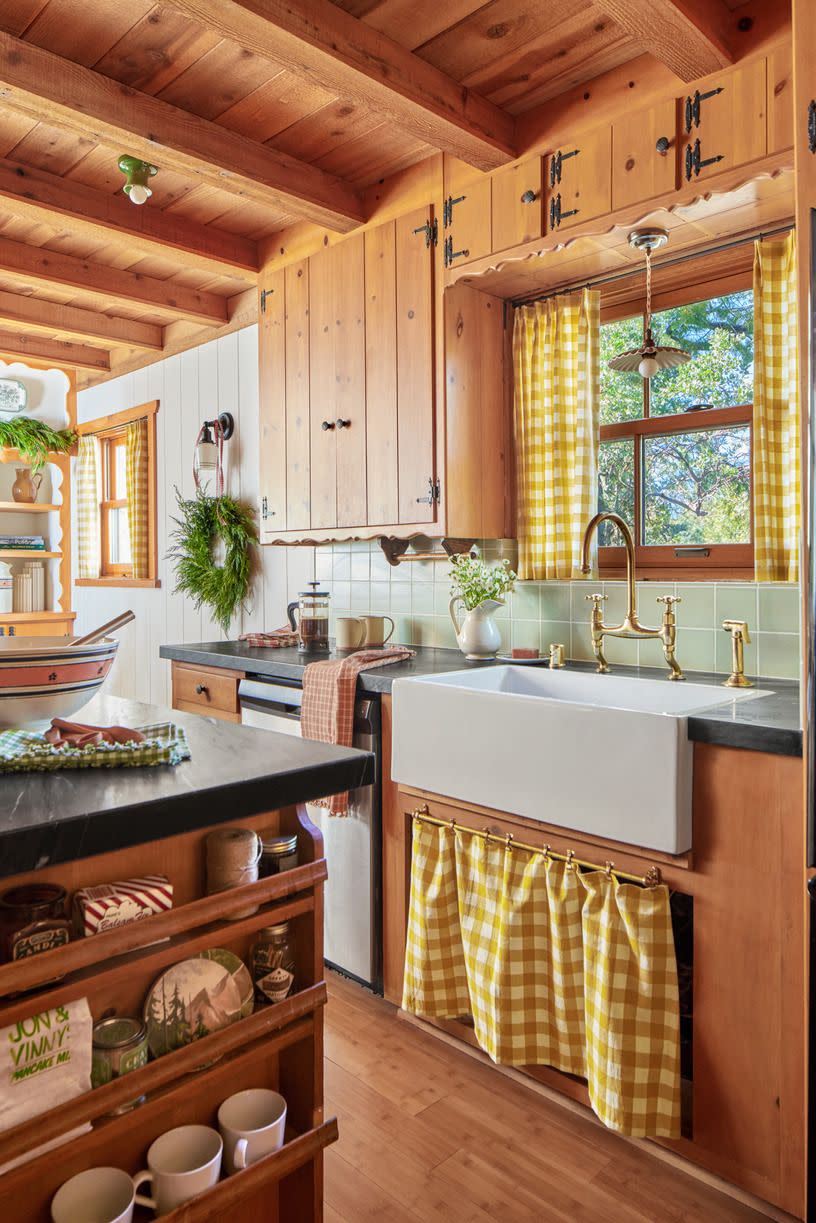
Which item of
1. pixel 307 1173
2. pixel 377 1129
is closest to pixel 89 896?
Result: pixel 307 1173

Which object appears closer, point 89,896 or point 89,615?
point 89,896

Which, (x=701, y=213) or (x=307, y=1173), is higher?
(x=701, y=213)

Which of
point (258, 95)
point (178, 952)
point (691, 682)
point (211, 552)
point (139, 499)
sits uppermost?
point (258, 95)

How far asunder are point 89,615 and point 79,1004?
4.60 metres

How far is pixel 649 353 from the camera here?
2.28 meters

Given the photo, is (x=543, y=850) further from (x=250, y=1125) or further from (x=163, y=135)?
(x=163, y=135)

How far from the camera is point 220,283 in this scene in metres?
3.84

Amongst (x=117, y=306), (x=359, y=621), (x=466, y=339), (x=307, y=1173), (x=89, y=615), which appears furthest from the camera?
(x=89, y=615)

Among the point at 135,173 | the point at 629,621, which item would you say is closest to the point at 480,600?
the point at 629,621

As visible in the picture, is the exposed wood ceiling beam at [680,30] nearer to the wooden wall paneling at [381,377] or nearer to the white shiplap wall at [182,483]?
the wooden wall paneling at [381,377]

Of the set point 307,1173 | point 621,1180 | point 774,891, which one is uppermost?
point 774,891

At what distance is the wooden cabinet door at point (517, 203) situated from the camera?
2.28m

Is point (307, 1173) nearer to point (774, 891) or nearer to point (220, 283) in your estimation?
point (774, 891)

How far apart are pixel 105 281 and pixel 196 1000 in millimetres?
3434
